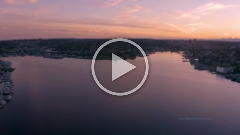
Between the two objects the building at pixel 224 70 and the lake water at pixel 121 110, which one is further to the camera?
the building at pixel 224 70

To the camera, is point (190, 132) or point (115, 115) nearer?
point (190, 132)

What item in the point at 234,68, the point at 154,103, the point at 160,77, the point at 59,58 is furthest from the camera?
the point at 59,58

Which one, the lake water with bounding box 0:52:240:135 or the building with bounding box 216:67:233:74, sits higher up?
the building with bounding box 216:67:233:74

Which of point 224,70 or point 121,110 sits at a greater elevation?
point 224,70

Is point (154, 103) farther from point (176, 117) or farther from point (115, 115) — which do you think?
point (115, 115)

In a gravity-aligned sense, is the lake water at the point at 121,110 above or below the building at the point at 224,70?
below

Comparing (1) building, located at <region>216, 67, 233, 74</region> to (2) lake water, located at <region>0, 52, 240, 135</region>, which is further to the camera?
(1) building, located at <region>216, 67, 233, 74</region>

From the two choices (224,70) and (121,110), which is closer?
(121,110)

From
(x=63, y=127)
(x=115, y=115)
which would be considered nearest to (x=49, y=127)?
(x=63, y=127)
